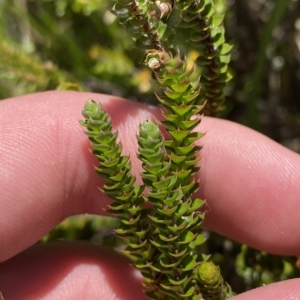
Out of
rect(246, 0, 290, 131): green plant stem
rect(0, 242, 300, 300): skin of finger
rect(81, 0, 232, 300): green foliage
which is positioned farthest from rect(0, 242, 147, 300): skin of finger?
rect(246, 0, 290, 131): green plant stem

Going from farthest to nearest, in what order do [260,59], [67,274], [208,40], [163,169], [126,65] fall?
[126,65]
[260,59]
[67,274]
[208,40]
[163,169]

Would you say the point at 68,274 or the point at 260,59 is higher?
the point at 260,59

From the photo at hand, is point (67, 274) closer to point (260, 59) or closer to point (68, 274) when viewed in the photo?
point (68, 274)

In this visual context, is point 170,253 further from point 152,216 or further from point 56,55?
point 56,55

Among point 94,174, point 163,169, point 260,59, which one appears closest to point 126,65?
point 260,59

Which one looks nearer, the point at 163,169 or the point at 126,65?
the point at 163,169

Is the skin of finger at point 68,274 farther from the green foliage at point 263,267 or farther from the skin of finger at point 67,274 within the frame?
the green foliage at point 263,267

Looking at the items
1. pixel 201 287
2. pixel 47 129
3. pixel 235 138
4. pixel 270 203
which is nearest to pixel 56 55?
pixel 47 129
